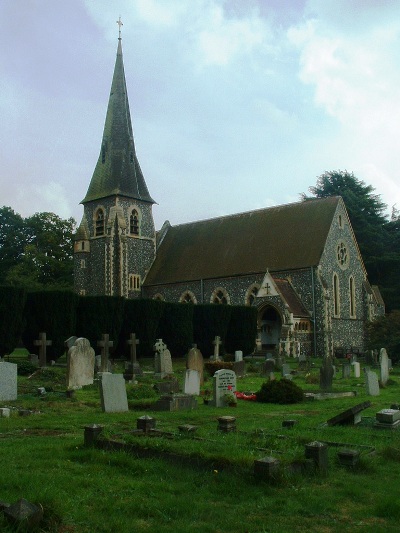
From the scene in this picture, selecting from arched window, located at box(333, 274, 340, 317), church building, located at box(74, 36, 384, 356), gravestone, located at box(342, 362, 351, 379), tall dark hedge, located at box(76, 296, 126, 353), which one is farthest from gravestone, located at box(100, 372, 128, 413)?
arched window, located at box(333, 274, 340, 317)

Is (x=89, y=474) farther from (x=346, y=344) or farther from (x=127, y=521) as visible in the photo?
(x=346, y=344)

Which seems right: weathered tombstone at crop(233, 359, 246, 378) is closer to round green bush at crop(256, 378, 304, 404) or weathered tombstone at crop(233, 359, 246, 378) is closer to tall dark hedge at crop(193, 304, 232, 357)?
round green bush at crop(256, 378, 304, 404)

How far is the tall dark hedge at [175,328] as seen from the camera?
2814 centimetres

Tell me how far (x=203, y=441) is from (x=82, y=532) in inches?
116

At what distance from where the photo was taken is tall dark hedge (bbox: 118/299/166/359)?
26391 millimetres

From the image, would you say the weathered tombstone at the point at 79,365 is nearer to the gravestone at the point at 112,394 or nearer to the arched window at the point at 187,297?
the gravestone at the point at 112,394

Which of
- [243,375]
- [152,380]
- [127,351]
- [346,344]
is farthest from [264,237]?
[152,380]

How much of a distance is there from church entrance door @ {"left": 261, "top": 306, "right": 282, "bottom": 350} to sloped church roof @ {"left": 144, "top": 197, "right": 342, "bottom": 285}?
2.86 metres

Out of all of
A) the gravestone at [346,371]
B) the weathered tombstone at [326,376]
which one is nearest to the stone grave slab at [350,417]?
the weathered tombstone at [326,376]

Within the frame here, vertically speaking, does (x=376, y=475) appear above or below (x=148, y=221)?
below

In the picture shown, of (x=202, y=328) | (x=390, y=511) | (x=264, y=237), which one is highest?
(x=264, y=237)

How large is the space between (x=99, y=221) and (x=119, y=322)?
60.5 feet

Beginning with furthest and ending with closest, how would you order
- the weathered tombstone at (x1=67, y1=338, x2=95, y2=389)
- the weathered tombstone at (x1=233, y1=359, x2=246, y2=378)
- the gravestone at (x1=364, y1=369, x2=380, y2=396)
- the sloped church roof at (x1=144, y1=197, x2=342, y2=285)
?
the sloped church roof at (x1=144, y1=197, x2=342, y2=285), the weathered tombstone at (x1=233, y1=359, x2=246, y2=378), the weathered tombstone at (x1=67, y1=338, x2=95, y2=389), the gravestone at (x1=364, y1=369, x2=380, y2=396)

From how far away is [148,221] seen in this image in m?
43.2
